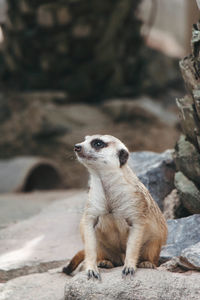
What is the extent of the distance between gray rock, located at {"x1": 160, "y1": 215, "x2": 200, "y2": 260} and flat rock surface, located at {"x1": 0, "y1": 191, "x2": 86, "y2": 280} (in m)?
0.73

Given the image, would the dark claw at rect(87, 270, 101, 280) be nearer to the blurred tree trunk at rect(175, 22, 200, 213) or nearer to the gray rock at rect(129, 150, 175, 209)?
the blurred tree trunk at rect(175, 22, 200, 213)

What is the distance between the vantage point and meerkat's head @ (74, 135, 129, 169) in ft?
9.57

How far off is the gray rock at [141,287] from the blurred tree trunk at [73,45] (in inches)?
248

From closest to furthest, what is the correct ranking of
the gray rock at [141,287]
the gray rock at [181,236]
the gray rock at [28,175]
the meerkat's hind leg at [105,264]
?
1. the gray rock at [141,287]
2. the meerkat's hind leg at [105,264]
3. the gray rock at [181,236]
4. the gray rock at [28,175]

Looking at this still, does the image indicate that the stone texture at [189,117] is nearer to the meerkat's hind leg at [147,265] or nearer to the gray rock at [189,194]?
the gray rock at [189,194]

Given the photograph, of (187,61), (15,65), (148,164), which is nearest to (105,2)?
(15,65)

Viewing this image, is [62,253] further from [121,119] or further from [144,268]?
[121,119]

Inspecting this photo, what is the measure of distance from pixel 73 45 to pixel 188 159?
17.3 feet

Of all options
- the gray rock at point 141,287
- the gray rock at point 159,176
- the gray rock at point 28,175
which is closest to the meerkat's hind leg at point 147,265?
the gray rock at point 141,287

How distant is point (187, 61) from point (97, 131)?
508cm

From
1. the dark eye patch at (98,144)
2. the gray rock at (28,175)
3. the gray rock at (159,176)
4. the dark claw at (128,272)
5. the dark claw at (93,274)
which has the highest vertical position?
the dark eye patch at (98,144)

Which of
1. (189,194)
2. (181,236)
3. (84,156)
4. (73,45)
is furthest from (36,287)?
(73,45)

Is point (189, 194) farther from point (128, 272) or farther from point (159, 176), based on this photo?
point (128, 272)

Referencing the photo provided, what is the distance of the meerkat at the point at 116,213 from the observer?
2.85 meters
